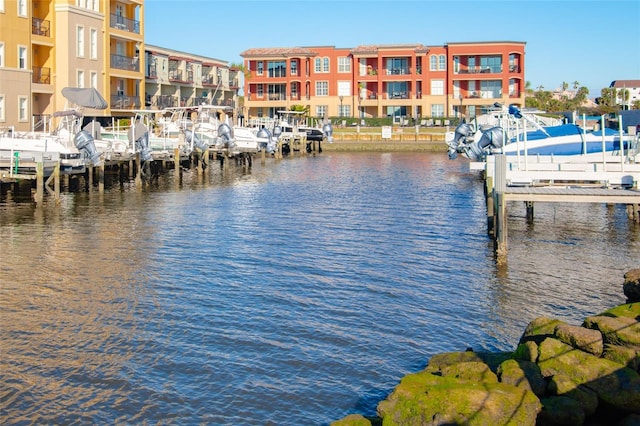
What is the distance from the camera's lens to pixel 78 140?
35.9m

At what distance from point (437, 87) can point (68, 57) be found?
50473 millimetres

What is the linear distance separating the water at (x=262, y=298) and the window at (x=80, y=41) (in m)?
21.9

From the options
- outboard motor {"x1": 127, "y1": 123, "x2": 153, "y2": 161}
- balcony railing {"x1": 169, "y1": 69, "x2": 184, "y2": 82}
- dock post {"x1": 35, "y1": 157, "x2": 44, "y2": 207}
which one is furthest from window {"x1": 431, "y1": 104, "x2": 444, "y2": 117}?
dock post {"x1": 35, "y1": 157, "x2": 44, "y2": 207}

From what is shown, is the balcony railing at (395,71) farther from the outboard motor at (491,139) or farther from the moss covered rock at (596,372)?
the moss covered rock at (596,372)

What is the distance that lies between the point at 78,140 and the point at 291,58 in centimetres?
6328

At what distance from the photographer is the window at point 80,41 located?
52.7 meters

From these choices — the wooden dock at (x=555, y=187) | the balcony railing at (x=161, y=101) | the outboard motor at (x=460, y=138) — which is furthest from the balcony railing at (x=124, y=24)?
the wooden dock at (x=555, y=187)

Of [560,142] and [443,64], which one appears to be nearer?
[560,142]

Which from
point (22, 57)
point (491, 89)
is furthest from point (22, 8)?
point (491, 89)

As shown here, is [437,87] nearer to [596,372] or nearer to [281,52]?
[281,52]

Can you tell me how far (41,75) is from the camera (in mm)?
50344

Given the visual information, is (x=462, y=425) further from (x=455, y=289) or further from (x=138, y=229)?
(x=138, y=229)

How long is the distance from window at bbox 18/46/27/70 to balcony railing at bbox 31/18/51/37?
3314 millimetres

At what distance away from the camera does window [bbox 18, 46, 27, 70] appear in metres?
45.7
